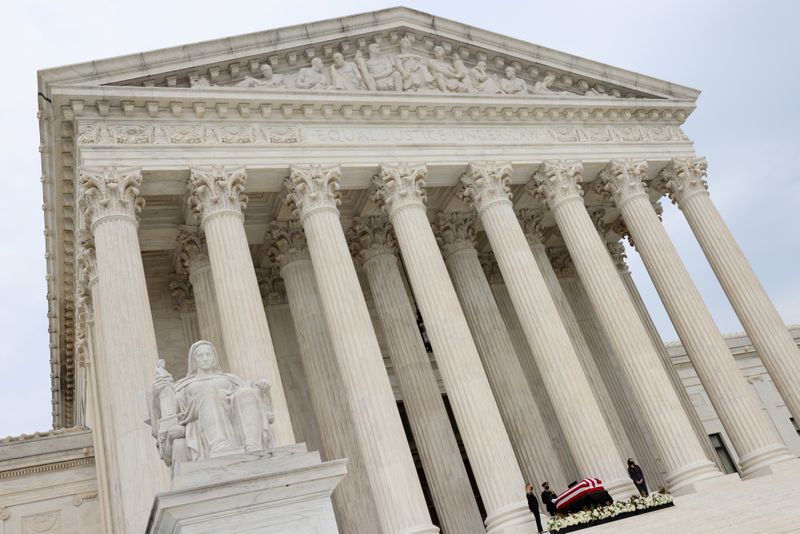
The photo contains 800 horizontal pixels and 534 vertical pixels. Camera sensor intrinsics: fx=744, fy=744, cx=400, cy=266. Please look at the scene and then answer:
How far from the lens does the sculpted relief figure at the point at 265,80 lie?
24.2 metres

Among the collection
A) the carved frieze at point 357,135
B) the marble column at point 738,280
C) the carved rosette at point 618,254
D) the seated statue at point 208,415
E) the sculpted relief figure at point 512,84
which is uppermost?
the sculpted relief figure at point 512,84

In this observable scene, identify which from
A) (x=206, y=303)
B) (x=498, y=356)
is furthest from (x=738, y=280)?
(x=206, y=303)

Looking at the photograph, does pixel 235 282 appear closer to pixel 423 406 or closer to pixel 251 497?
pixel 423 406

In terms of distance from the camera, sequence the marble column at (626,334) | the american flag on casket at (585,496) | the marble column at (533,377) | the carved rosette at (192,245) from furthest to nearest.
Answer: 1. the marble column at (533,377)
2. the carved rosette at (192,245)
3. the marble column at (626,334)
4. the american flag on casket at (585,496)

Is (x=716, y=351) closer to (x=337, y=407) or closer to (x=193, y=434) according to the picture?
(x=337, y=407)

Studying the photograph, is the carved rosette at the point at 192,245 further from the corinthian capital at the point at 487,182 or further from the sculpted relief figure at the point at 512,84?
the sculpted relief figure at the point at 512,84

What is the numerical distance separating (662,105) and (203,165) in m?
18.7

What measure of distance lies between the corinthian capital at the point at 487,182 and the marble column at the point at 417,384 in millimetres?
4058

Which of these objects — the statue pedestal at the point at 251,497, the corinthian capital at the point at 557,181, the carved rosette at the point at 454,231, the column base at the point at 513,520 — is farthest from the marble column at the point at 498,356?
the statue pedestal at the point at 251,497

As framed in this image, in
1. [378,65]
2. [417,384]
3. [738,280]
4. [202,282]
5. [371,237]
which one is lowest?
→ [417,384]

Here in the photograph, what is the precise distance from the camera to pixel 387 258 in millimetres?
28500

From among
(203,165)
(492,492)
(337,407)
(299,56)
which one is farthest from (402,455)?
(299,56)

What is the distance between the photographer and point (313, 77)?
25594 mm

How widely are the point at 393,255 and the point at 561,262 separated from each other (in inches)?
399
